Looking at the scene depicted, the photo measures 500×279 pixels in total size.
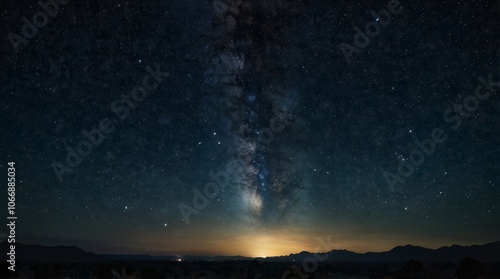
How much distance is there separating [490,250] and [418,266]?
15133cm

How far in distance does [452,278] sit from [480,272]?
10.6 ft

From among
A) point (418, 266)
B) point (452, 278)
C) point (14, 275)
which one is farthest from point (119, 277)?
point (418, 266)

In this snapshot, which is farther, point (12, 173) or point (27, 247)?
point (27, 247)

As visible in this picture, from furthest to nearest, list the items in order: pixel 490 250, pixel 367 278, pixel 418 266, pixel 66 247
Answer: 1. pixel 490 250
2. pixel 66 247
3. pixel 418 266
4. pixel 367 278

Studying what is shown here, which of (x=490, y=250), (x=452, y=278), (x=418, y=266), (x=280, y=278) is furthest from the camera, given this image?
(x=490, y=250)

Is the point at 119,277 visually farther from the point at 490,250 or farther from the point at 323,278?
the point at 490,250

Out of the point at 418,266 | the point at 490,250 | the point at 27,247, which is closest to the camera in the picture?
the point at 418,266

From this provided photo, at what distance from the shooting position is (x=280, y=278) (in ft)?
156

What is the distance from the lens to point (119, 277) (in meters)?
44.2

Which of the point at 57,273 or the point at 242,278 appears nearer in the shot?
the point at 242,278

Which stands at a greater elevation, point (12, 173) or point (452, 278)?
point (12, 173)

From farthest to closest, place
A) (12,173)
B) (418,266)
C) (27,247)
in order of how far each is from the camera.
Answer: (27,247) < (418,266) < (12,173)

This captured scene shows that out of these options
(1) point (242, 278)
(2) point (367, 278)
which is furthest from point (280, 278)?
(2) point (367, 278)

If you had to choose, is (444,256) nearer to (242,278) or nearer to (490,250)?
(490,250)
